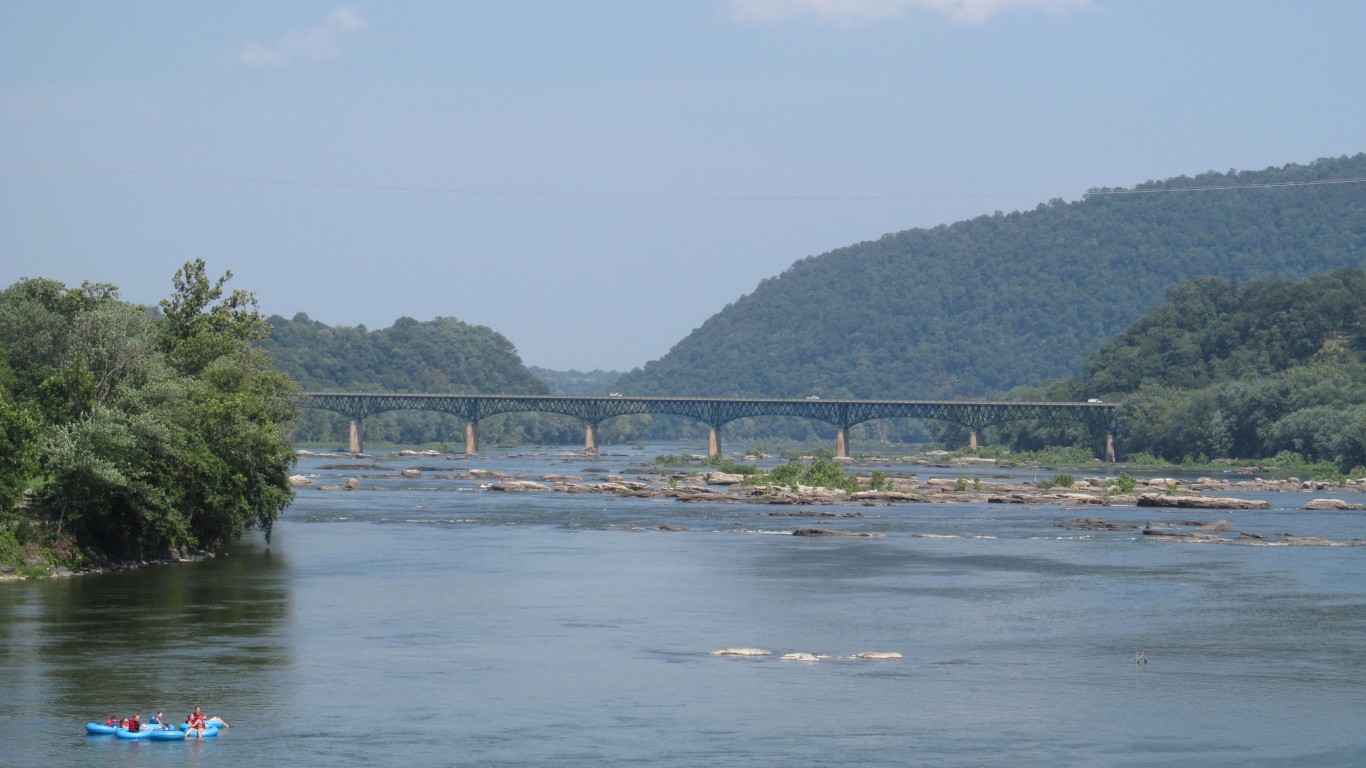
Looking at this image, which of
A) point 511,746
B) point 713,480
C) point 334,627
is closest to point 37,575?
point 334,627

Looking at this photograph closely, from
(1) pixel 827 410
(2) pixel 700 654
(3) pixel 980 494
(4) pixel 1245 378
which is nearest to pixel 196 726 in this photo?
(2) pixel 700 654

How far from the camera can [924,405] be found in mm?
186125

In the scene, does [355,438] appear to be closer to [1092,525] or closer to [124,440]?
[1092,525]

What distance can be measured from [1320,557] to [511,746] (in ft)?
143

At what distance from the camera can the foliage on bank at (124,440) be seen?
54812mm

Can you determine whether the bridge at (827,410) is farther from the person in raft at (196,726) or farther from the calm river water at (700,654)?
the person in raft at (196,726)

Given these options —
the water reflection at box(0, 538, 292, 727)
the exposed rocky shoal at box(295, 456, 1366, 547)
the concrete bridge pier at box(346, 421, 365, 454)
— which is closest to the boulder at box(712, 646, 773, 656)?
the water reflection at box(0, 538, 292, 727)

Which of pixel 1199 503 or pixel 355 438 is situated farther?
pixel 355 438

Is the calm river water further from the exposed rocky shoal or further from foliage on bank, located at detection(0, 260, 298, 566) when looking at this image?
the exposed rocky shoal

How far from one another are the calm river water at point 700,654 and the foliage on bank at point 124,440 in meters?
2.03

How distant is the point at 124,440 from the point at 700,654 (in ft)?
72.1

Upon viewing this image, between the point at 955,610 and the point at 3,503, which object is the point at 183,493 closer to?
the point at 3,503

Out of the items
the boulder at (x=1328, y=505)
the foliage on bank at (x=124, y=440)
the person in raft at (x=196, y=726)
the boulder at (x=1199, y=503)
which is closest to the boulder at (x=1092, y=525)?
the boulder at (x=1199, y=503)

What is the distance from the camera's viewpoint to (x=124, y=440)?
55156 millimetres
